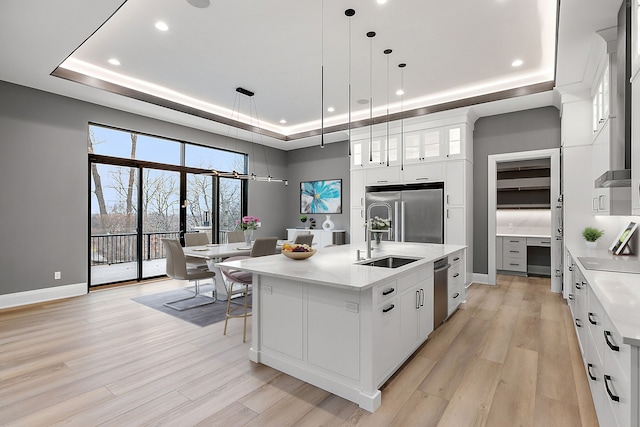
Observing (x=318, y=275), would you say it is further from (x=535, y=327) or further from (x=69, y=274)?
(x=69, y=274)

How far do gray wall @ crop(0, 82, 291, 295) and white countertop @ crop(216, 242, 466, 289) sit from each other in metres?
3.56

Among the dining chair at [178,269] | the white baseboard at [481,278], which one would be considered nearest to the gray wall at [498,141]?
the white baseboard at [481,278]

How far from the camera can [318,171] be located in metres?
7.90

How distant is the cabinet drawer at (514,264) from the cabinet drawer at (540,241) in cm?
38

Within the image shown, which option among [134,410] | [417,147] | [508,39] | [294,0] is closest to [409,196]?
[417,147]

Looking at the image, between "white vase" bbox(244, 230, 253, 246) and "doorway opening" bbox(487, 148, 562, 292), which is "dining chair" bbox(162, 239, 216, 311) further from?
"doorway opening" bbox(487, 148, 562, 292)

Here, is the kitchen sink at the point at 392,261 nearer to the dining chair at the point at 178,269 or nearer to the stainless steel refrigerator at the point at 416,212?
the stainless steel refrigerator at the point at 416,212

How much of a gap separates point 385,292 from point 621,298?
122 centimetres

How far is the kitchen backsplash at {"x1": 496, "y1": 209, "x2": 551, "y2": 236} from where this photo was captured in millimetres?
6457

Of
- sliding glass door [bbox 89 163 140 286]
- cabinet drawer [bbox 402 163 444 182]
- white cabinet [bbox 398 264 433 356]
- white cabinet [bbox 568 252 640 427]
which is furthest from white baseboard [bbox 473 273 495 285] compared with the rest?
sliding glass door [bbox 89 163 140 286]

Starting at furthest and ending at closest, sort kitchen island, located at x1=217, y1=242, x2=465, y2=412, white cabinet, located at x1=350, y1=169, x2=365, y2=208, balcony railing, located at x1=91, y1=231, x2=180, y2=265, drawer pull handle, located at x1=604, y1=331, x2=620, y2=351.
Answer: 1. white cabinet, located at x1=350, y1=169, x2=365, y2=208
2. balcony railing, located at x1=91, y1=231, x2=180, y2=265
3. kitchen island, located at x1=217, y1=242, x2=465, y2=412
4. drawer pull handle, located at x1=604, y1=331, x2=620, y2=351

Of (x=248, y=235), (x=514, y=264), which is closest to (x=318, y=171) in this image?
(x=248, y=235)

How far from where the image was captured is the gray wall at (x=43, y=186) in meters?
4.20

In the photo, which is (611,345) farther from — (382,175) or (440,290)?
(382,175)
